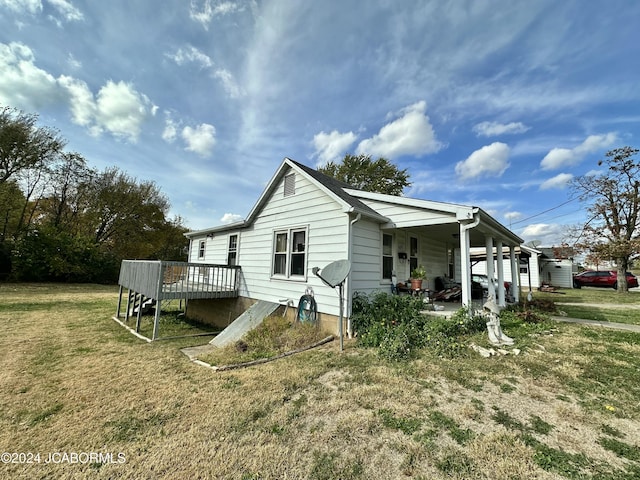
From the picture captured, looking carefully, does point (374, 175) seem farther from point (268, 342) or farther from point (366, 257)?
point (268, 342)

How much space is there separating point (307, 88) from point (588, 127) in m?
11.0

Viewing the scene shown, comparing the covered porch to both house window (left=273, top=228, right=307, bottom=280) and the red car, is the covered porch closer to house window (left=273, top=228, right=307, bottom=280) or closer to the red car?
house window (left=273, top=228, right=307, bottom=280)

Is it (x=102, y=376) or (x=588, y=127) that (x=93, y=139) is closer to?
(x=102, y=376)

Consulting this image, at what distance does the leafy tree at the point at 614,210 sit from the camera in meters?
17.2

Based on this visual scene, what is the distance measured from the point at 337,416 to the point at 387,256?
5.37m

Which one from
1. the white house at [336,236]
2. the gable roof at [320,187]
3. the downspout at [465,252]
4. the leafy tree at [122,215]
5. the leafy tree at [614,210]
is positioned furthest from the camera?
the leafy tree at [122,215]

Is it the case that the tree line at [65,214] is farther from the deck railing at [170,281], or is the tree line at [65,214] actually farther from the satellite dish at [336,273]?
the satellite dish at [336,273]

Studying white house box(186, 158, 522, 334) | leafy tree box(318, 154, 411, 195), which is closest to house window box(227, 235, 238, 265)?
white house box(186, 158, 522, 334)

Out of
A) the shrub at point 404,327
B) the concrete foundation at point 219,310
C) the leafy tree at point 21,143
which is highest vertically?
the leafy tree at point 21,143

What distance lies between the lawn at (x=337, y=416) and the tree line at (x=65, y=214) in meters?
20.4

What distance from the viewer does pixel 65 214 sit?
23.6m

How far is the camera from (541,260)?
23453mm

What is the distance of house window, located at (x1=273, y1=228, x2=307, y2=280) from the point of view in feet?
25.8

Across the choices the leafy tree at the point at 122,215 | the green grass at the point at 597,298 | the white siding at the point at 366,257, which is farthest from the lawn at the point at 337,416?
the leafy tree at the point at 122,215
